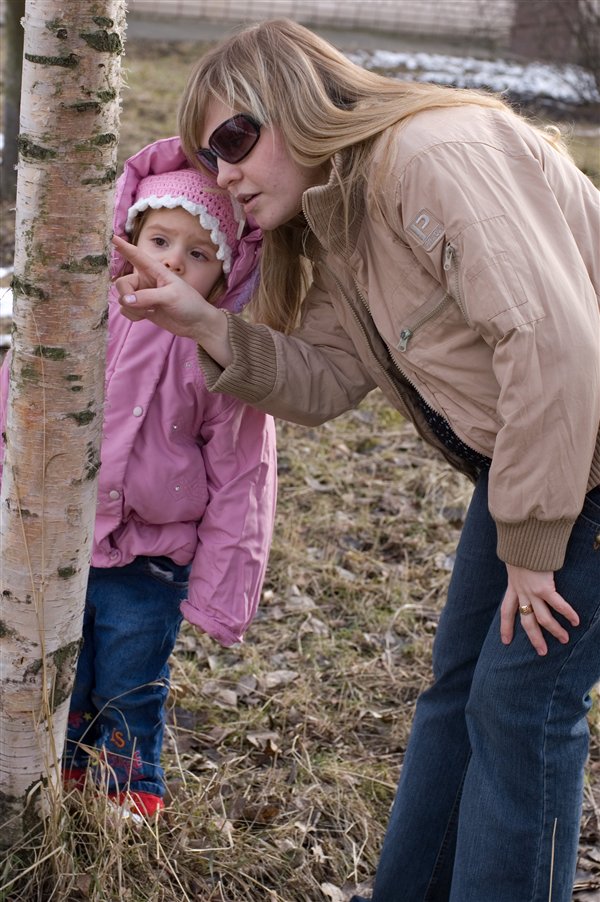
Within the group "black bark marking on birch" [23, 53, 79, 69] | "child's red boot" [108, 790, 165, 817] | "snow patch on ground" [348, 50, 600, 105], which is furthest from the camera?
"snow patch on ground" [348, 50, 600, 105]

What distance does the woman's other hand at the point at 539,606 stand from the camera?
1.99 meters

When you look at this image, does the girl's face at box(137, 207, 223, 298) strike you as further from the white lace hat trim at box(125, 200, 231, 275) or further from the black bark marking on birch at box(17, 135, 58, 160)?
the black bark marking on birch at box(17, 135, 58, 160)

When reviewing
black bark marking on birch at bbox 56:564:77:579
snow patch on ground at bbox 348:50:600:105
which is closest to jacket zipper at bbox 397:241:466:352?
black bark marking on birch at bbox 56:564:77:579

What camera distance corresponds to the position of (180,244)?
7.82 feet

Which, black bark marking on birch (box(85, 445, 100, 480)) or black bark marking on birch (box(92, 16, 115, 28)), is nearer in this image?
black bark marking on birch (box(92, 16, 115, 28))

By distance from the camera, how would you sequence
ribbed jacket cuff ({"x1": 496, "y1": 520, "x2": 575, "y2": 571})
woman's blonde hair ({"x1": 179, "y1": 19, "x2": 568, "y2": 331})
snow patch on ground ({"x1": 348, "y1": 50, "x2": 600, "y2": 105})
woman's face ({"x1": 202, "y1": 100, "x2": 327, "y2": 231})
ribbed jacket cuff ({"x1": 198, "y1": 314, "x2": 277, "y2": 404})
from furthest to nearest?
snow patch on ground ({"x1": 348, "y1": 50, "x2": 600, "y2": 105}), ribbed jacket cuff ({"x1": 198, "y1": 314, "x2": 277, "y2": 404}), woman's face ({"x1": 202, "y1": 100, "x2": 327, "y2": 231}), woman's blonde hair ({"x1": 179, "y1": 19, "x2": 568, "y2": 331}), ribbed jacket cuff ({"x1": 496, "y1": 520, "x2": 575, "y2": 571})

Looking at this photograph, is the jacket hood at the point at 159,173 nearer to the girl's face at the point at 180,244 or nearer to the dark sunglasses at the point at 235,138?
the girl's face at the point at 180,244

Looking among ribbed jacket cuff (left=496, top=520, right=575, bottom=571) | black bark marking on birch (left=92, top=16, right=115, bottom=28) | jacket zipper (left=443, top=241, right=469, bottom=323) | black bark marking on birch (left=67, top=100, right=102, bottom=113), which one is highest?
black bark marking on birch (left=92, top=16, right=115, bottom=28)

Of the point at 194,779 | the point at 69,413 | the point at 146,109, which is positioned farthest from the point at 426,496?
the point at 146,109

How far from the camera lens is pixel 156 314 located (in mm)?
2258

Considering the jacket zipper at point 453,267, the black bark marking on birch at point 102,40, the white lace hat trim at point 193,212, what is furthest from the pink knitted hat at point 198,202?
the jacket zipper at point 453,267

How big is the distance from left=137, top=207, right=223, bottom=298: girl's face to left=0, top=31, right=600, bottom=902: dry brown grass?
1.21 m

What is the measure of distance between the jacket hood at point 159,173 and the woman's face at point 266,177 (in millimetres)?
206

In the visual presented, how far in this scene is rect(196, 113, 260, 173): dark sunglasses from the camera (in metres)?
2.13
